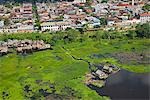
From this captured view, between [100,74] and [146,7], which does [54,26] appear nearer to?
[146,7]

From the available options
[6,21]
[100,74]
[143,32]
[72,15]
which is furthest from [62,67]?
[72,15]

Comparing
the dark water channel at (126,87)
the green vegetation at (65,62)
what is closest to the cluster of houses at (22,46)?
the green vegetation at (65,62)

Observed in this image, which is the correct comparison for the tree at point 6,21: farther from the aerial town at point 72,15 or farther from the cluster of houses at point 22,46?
the cluster of houses at point 22,46

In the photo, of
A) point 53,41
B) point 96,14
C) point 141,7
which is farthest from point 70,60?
point 141,7

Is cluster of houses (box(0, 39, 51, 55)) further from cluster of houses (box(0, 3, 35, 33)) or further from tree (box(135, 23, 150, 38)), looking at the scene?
tree (box(135, 23, 150, 38))

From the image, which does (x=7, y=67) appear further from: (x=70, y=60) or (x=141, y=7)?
(x=141, y=7)

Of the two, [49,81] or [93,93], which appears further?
[49,81]

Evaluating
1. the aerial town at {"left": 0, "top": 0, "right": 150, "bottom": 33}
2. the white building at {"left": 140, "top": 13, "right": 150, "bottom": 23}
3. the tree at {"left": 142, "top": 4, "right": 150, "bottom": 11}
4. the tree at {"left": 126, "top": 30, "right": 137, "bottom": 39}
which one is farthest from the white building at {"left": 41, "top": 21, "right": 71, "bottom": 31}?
the tree at {"left": 142, "top": 4, "right": 150, "bottom": 11}
